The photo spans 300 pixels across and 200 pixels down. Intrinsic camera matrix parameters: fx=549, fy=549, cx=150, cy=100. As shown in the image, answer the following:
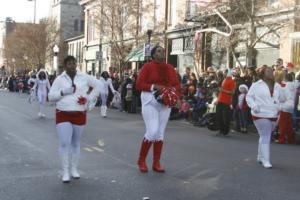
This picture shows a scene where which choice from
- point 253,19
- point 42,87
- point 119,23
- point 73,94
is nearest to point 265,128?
point 73,94

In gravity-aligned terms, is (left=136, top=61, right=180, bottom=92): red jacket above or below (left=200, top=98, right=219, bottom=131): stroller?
above

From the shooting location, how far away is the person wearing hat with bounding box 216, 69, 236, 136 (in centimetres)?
1498

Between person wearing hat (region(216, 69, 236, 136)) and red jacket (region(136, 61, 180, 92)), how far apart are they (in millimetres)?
6748

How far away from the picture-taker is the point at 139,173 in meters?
8.41

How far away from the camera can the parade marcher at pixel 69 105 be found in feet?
25.2

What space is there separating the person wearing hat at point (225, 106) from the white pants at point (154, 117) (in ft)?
22.3

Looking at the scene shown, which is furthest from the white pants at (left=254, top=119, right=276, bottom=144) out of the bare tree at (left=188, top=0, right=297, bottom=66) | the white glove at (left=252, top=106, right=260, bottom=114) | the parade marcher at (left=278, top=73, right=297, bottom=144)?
the bare tree at (left=188, top=0, right=297, bottom=66)

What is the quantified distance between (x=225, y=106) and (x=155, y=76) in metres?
7.08

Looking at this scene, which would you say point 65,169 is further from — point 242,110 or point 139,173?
point 242,110

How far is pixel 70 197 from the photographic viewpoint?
678cm

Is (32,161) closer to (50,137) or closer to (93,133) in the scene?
(50,137)

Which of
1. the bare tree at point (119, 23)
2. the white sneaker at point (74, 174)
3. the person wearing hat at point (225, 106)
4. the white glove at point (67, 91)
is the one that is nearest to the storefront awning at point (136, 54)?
the bare tree at point (119, 23)

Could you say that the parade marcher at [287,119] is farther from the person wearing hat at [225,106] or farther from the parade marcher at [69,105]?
the parade marcher at [69,105]

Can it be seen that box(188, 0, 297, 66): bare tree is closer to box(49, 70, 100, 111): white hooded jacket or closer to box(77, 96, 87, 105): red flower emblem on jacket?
box(49, 70, 100, 111): white hooded jacket
